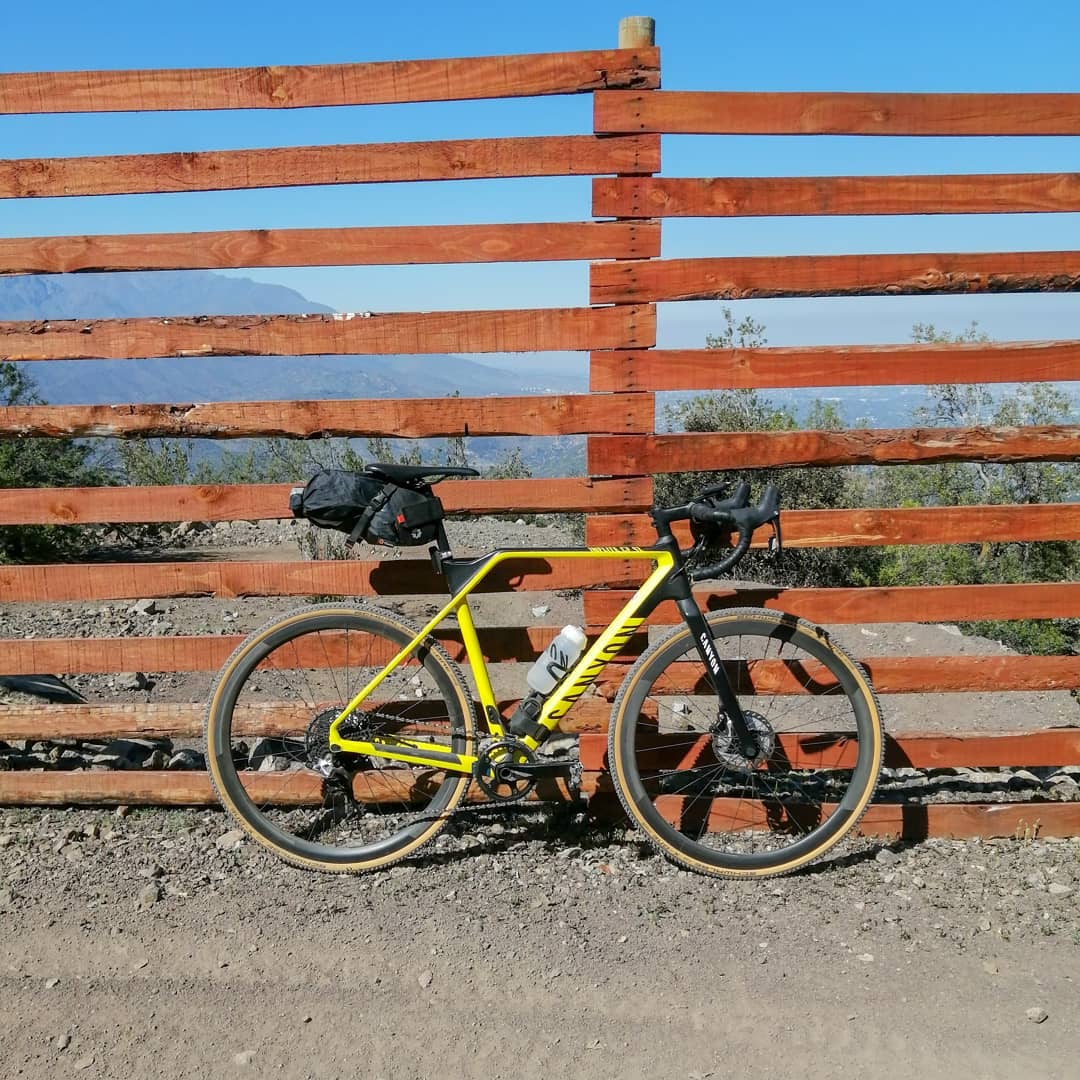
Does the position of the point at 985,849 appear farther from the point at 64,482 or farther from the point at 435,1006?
the point at 64,482

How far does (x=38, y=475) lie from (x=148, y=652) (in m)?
9.82

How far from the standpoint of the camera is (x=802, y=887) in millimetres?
3904

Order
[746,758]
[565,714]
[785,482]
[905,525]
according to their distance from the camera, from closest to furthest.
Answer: [746,758], [905,525], [565,714], [785,482]

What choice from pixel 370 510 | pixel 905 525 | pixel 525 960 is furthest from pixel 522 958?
pixel 905 525

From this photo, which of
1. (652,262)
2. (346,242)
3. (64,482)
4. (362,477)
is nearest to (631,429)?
(652,262)

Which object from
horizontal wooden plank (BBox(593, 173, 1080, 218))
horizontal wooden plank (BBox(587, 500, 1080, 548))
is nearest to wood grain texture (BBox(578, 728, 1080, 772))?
horizontal wooden plank (BBox(587, 500, 1080, 548))

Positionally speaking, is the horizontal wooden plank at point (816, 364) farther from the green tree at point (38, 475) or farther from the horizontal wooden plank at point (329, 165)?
the green tree at point (38, 475)

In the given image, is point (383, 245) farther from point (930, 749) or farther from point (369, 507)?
point (930, 749)

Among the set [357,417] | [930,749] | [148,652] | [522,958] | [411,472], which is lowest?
[522,958]

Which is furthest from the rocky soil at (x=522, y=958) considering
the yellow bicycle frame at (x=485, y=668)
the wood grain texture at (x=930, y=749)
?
the yellow bicycle frame at (x=485, y=668)

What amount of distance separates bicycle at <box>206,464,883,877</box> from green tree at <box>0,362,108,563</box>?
6714 mm

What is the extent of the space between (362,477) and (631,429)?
3.38ft

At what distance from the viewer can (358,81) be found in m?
3.85

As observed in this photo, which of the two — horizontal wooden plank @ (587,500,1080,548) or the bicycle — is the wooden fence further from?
the bicycle
